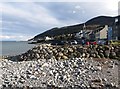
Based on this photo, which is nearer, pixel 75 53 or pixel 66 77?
pixel 66 77

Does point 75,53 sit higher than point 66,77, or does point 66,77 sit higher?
point 75,53

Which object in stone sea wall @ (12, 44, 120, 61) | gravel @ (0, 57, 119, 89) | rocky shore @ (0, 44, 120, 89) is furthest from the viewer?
stone sea wall @ (12, 44, 120, 61)

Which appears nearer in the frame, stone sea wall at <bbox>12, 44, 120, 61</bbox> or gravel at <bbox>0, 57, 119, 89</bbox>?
gravel at <bbox>0, 57, 119, 89</bbox>

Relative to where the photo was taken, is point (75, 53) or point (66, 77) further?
point (75, 53)

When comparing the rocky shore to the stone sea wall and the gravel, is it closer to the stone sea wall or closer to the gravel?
the gravel

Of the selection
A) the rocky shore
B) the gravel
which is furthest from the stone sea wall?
the gravel

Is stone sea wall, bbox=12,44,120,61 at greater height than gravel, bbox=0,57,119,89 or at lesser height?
greater

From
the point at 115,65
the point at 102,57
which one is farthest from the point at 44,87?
the point at 102,57

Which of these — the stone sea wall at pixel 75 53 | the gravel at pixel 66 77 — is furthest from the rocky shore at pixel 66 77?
the stone sea wall at pixel 75 53

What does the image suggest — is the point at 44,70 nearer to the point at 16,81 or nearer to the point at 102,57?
the point at 16,81

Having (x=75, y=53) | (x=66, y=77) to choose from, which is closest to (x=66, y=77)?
(x=66, y=77)

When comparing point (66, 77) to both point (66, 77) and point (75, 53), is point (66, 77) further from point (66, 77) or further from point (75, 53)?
point (75, 53)

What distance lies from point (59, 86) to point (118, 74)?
4.69 m

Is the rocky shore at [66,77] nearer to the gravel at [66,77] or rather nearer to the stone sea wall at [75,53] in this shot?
the gravel at [66,77]
